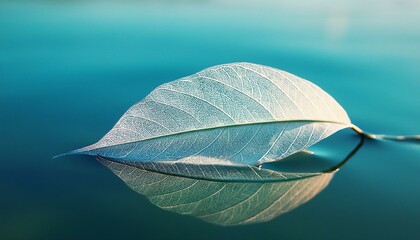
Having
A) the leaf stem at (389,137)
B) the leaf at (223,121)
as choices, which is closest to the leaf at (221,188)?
the leaf at (223,121)

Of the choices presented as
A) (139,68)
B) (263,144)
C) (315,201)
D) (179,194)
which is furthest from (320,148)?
(139,68)

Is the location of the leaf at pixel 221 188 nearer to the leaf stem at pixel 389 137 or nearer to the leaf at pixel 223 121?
the leaf at pixel 223 121

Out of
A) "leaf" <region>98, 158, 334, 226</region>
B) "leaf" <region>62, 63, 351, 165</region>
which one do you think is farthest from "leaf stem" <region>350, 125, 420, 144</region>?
"leaf" <region>98, 158, 334, 226</region>

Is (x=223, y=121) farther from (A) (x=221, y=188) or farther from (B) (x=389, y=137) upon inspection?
(B) (x=389, y=137)

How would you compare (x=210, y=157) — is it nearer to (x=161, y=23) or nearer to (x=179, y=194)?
(x=179, y=194)

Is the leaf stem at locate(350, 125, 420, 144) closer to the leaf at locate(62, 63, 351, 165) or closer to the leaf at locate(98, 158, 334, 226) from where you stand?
the leaf at locate(62, 63, 351, 165)

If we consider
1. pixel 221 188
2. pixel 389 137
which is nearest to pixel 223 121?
pixel 221 188
